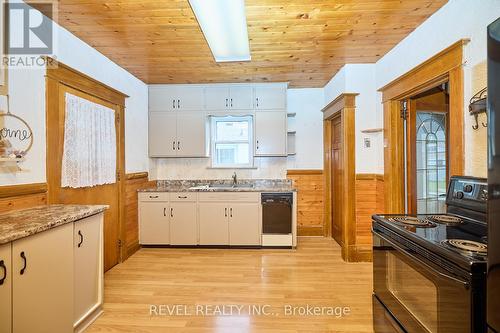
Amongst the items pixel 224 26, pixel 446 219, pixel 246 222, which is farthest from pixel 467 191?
pixel 246 222

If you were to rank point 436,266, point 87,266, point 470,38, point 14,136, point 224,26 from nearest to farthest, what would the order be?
1. point 436,266
2. point 470,38
3. point 14,136
4. point 87,266
5. point 224,26

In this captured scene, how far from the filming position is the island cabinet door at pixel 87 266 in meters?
1.90

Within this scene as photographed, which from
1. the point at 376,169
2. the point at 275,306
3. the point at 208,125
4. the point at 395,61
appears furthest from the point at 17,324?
the point at 395,61

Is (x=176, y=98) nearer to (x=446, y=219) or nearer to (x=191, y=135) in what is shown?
(x=191, y=135)

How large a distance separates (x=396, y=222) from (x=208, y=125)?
3.16 meters

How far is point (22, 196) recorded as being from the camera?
6.38 feet

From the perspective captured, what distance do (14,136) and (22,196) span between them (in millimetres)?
439

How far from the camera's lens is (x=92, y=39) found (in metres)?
2.58

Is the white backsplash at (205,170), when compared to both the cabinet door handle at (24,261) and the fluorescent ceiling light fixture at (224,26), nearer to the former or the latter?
the fluorescent ceiling light fixture at (224,26)

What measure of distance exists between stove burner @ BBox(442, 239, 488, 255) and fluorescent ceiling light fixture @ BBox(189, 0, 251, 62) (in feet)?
6.42

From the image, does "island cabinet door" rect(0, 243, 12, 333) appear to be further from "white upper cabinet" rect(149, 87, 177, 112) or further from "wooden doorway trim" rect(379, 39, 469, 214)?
"white upper cabinet" rect(149, 87, 177, 112)

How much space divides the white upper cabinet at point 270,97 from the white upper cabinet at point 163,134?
4.30ft

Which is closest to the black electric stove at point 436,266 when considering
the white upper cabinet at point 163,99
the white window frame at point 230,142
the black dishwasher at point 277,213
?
the black dishwasher at point 277,213

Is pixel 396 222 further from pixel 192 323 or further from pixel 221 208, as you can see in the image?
pixel 221 208
